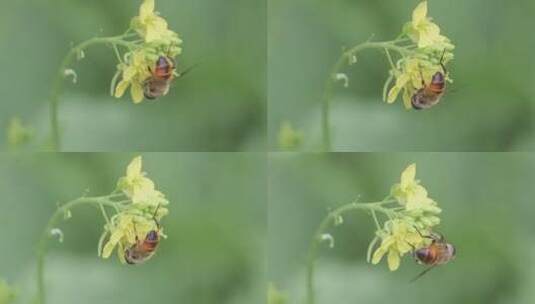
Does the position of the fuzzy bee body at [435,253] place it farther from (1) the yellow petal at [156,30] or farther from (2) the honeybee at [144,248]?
(1) the yellow petal at [156,30]

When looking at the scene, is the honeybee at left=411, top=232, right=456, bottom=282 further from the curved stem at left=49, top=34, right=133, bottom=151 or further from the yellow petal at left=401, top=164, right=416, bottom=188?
the curved stem at left=49, top=34, right=133, bottom=151

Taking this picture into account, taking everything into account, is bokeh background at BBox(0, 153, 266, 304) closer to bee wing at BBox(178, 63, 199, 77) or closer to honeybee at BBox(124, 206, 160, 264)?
honeybee at BBox(124, 206, 160, 264)

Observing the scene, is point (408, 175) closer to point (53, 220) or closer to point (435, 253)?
point (435, 253)

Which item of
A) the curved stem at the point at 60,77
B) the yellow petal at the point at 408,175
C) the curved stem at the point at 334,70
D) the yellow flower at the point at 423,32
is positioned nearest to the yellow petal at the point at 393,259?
the yellow petal at the point at 408,175

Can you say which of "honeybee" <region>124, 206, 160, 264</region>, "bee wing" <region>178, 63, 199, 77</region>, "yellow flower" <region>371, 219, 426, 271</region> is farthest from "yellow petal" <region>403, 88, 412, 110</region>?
"honeybee" <region>124, 206, 160, 264</region>

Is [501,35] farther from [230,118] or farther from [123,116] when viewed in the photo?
[123,116]

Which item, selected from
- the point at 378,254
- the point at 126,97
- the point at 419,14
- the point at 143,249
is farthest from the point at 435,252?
the point at 126,97

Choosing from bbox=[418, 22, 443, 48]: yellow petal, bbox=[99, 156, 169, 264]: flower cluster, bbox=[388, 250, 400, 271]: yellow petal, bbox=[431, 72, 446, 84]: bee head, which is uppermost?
bbox=[418, 22, 443, 48]: yellow petal

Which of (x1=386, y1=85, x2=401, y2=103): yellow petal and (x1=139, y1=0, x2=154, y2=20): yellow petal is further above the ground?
(x1=139, y1=0, x2=154, y2=20): yellow petal

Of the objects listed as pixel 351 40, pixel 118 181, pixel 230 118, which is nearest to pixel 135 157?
pixel 118 181
